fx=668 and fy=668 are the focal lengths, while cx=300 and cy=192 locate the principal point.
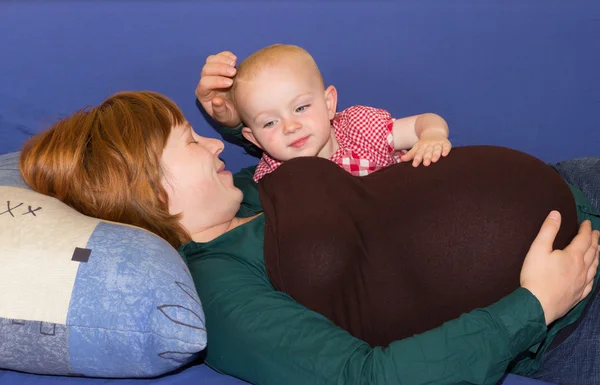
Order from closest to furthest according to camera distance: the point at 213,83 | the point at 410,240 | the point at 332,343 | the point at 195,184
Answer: the point at 332,343
the point at 410,240
the point at 195,184
the point at 213,83

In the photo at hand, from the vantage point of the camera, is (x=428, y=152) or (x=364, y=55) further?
(x=364, y=55)

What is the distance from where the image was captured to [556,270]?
3.59 ft

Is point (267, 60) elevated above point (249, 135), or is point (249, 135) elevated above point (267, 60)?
point (267, 60)

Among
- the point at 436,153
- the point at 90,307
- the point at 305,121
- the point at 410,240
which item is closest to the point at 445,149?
the point at 436,153

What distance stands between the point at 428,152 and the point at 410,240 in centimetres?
19

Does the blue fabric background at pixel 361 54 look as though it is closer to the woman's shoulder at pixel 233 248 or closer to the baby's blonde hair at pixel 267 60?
the baby's blonde hair at pixel 267 60

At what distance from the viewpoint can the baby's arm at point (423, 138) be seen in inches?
49.1

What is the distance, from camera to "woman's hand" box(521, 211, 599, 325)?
1.08 meters

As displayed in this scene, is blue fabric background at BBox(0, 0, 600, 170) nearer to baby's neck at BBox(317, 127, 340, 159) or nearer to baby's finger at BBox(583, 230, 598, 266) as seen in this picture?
baby's neck at BBox(317, 127, 340, 159)

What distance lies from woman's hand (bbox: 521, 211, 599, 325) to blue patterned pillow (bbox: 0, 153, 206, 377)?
1.78ft

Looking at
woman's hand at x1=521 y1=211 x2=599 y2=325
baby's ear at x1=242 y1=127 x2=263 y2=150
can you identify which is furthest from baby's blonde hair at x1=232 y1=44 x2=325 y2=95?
woman's hand at x1=521 y1=211 x2=599 y2=325

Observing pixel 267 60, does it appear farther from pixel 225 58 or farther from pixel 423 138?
pixel 423 138

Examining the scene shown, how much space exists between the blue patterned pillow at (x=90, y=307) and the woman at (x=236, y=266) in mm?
105

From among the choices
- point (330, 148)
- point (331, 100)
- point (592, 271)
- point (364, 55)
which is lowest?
point (592, 271)
